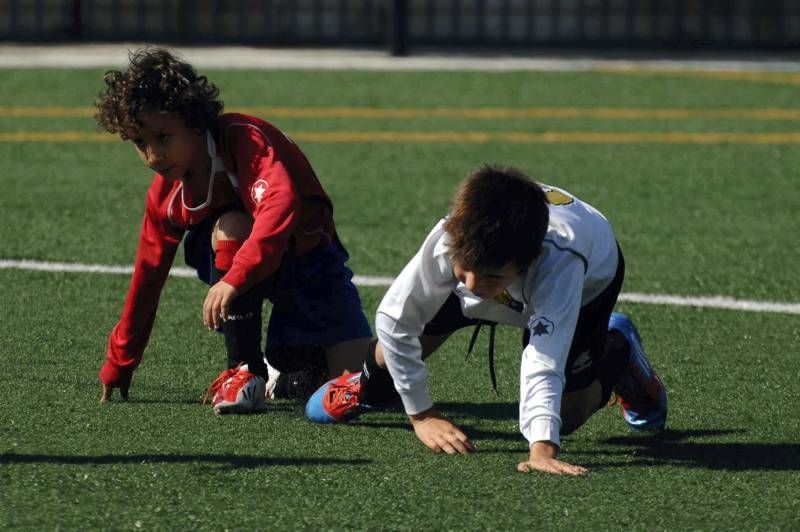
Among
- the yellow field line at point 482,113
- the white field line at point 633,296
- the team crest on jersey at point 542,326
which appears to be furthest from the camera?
the yellow field line at point 482,113

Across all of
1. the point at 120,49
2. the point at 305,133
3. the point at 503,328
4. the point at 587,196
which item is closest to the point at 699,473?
the point at 503,328

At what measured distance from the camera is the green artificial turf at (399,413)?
3.48 meters

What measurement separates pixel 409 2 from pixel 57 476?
1516 cm

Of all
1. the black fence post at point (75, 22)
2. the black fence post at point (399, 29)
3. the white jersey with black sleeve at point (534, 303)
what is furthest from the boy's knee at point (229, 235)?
the black fence post at point (75, 22)

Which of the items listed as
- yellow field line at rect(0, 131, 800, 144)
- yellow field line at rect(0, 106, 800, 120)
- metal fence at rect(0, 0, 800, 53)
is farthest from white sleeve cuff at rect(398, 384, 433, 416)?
metal fence at rect(0, 0, 800, 53)

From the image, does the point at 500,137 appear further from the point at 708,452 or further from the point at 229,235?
the point at 708,452

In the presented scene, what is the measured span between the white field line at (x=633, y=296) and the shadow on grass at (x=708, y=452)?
5.62 ft

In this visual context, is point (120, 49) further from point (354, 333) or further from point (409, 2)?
point (354, 333)

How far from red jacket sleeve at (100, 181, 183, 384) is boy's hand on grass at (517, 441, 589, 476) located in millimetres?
1349

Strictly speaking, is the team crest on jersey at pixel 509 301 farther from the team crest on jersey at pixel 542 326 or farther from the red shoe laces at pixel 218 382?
the red shoe laces at pixel 218 382

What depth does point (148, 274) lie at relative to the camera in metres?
4.57

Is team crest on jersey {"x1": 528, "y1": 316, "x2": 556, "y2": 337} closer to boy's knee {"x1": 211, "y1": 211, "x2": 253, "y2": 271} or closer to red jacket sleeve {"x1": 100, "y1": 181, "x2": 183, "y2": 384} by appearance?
boy's knee {"x1": 211, "y1": 211, "x2": 253, "y2": 271}

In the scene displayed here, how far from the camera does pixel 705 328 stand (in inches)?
220

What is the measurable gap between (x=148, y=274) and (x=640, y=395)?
4.70 ft
